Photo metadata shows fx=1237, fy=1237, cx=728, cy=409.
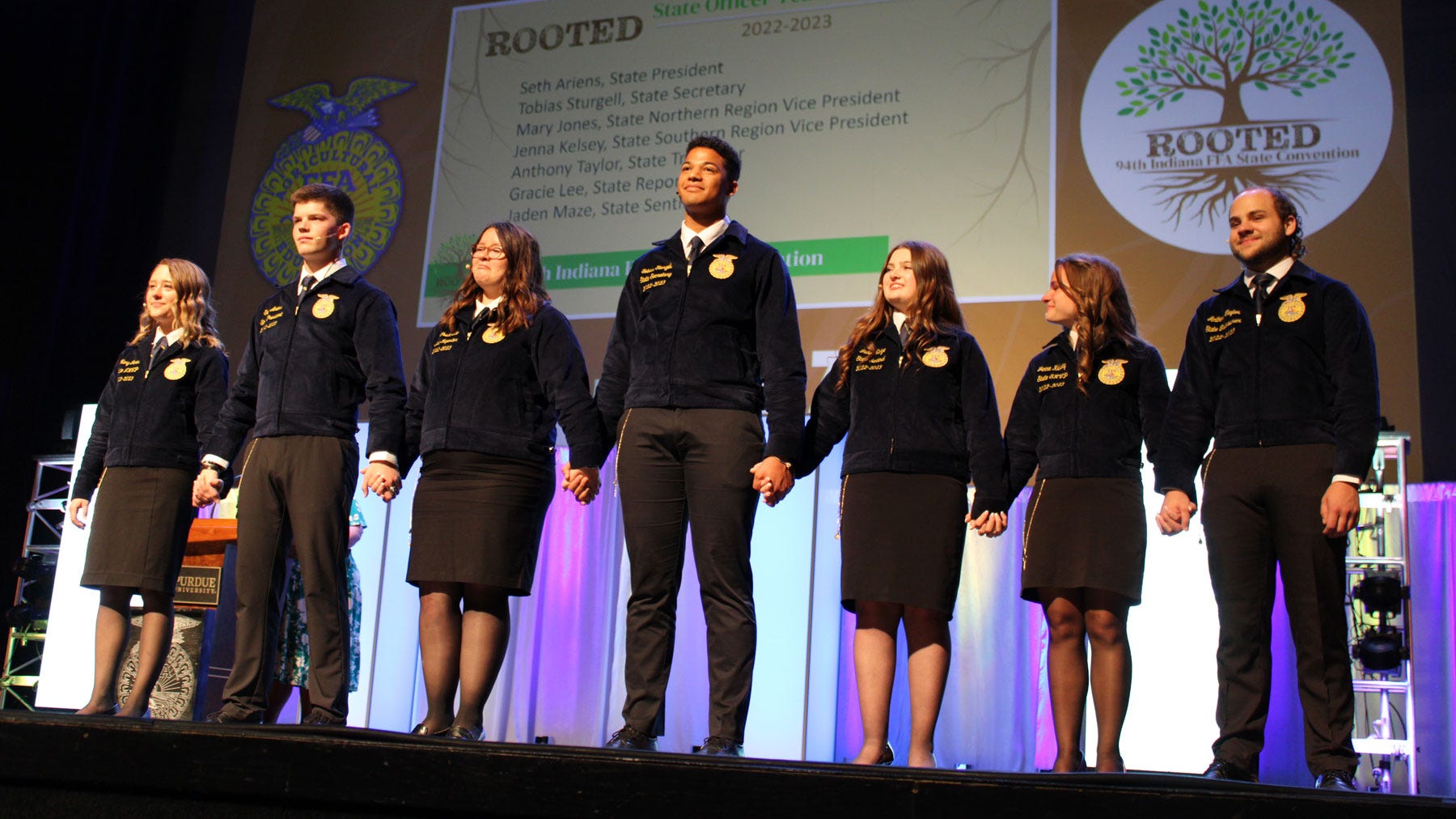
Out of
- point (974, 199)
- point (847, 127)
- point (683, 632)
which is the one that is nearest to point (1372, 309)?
point (974, 199)

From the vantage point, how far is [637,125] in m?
5.59

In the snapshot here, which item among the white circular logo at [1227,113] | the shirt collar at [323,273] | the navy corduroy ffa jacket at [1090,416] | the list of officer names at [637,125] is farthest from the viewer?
the list of officer names at [637,125]

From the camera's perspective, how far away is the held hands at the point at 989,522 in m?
2.88

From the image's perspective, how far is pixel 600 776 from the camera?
166 cm

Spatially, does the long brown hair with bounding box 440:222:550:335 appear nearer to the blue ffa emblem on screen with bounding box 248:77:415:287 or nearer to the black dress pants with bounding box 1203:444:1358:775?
the black dress pants with bounding box 1203:444:1358:775

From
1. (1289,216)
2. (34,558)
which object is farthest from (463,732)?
(34,558)

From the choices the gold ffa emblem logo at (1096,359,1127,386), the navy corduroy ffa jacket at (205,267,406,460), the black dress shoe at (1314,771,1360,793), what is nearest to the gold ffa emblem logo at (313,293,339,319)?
the navy corduroy ffa jacket at (205,267,406,460)

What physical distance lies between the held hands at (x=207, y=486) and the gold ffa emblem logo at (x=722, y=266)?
1.36 meters

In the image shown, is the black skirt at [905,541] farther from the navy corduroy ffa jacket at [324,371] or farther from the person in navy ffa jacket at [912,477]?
the navy corduroy ffa jacket at [324,371]

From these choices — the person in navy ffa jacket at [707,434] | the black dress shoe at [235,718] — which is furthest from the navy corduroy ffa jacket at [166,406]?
the person in navy ffa jacket at [707,434]

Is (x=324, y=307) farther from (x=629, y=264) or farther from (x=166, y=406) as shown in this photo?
(x=629, y=264)

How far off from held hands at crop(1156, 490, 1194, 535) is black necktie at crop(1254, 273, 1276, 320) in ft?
1.44

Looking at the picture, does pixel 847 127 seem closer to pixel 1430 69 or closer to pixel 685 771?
pixel 1430 69

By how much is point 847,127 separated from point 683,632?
2.24m
